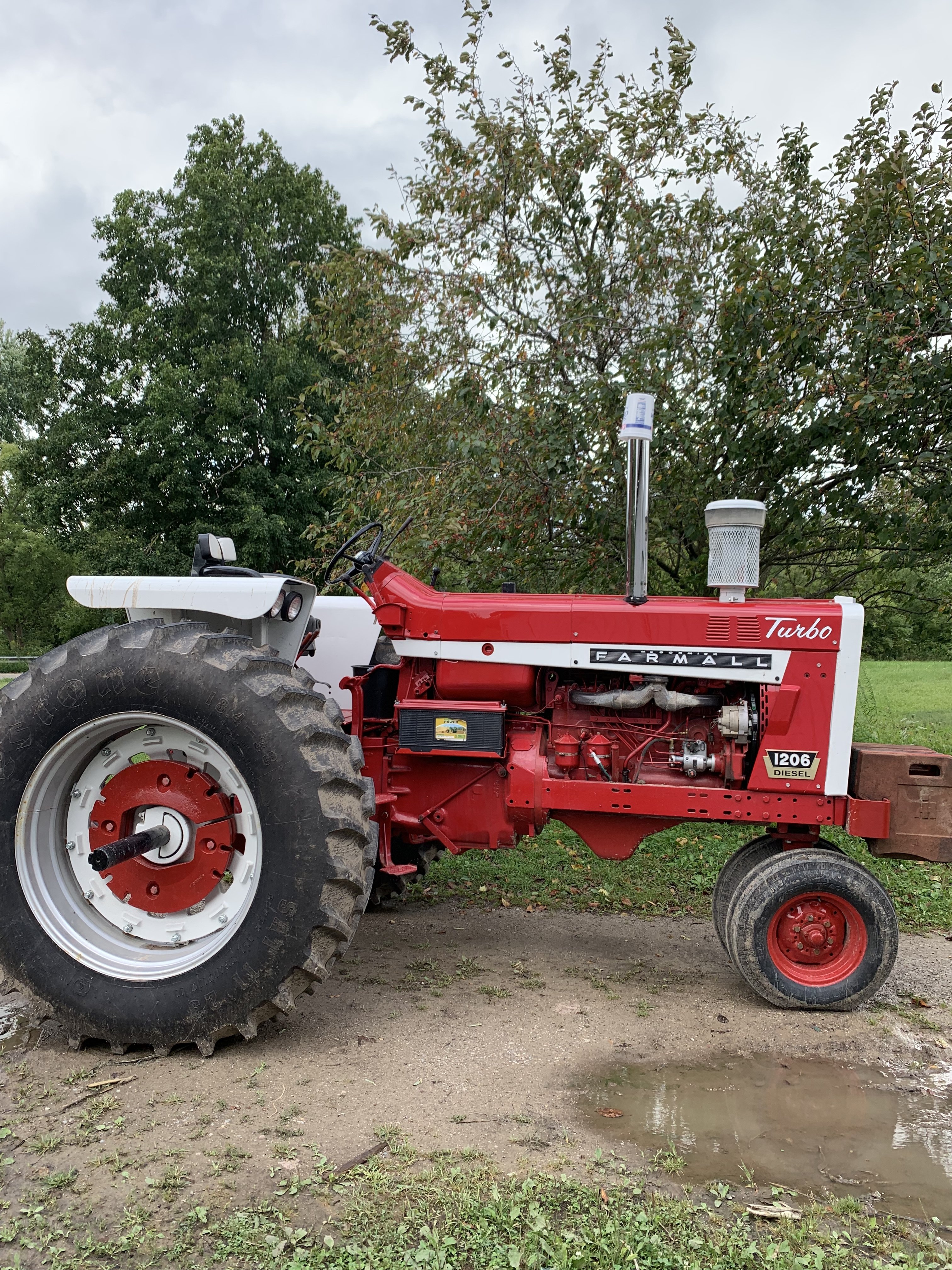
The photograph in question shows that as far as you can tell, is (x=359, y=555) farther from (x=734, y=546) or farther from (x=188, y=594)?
(x=734, y=546)

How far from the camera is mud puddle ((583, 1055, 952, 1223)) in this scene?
2.44 metres

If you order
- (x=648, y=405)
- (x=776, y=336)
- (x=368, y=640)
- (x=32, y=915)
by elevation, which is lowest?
(x=32, y=915)

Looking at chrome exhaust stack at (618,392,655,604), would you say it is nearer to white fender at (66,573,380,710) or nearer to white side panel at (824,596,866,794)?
white side panel at (824,596,866,794)

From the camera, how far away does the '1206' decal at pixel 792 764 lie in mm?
3539

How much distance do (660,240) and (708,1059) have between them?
16.8 feet

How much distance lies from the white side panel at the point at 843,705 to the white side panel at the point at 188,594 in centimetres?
215

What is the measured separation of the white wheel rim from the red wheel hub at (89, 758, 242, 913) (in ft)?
0.13

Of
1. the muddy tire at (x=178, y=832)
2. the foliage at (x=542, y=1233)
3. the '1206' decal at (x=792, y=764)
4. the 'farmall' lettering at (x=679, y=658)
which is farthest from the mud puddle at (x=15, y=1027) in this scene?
the '1206' decal at (x=792, y=764)

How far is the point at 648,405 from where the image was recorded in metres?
3.41

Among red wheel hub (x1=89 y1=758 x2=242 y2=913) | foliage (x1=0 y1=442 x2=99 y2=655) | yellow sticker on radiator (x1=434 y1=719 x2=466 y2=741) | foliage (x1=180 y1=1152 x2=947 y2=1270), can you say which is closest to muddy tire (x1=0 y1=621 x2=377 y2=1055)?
red wheel hub (x1=89 y1=758 x2=242 y2=913)

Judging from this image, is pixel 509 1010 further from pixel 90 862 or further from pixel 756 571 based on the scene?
pixel 756 571

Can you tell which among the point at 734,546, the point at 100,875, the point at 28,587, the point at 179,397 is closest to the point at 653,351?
the point at 734,546

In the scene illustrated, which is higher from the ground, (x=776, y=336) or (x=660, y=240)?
(x=660, y=240)

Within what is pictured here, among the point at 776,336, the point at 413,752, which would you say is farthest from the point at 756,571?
the point at 776,336
